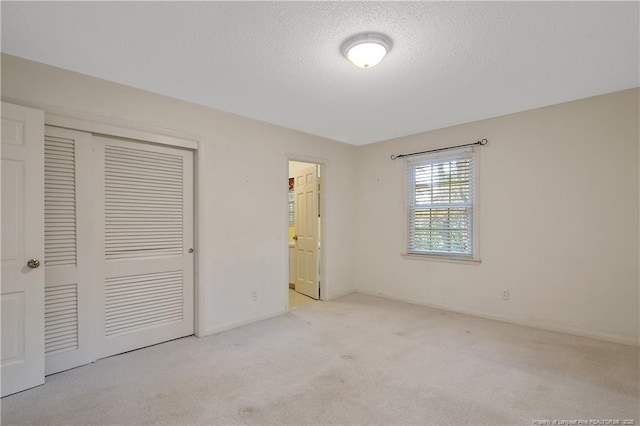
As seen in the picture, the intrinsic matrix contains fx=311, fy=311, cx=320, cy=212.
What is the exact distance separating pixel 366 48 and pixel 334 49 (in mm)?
246

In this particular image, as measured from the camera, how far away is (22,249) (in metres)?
2.18

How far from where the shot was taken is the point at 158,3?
1730 millimetres

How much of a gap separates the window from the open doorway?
1346 mm

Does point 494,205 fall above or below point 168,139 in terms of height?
below

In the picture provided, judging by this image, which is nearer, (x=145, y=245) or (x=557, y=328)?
(x=145, y=245)

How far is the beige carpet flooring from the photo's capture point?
6.38 ft

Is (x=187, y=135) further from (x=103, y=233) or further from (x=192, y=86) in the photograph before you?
(x=103, y=233)

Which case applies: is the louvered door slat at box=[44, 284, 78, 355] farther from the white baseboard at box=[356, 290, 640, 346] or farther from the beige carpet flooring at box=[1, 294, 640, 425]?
the white baseboard at box=[356, 290, 640, 346]

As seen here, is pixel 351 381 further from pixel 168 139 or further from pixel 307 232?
pixel 307 232

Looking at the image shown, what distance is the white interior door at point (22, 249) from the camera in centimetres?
212

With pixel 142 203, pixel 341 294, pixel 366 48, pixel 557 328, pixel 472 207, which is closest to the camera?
pixel 366 48

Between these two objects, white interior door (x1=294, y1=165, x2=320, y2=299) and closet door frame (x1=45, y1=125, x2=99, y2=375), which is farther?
white interior door (x1=294, y1=165, x2=320, y2=299)

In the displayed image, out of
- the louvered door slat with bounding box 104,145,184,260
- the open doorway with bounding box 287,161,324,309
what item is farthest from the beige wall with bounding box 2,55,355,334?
the open doorway with bounding box 287,161,324,309

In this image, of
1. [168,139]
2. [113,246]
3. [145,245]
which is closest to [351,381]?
[145,245]
